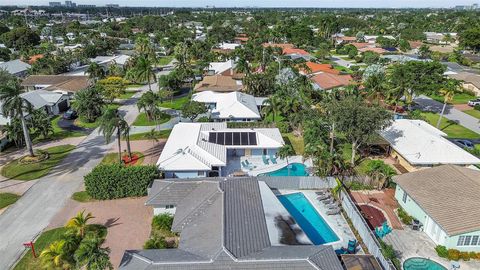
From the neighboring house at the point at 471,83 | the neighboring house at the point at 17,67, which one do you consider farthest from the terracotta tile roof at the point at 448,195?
the neighboring house at the point at 17,67

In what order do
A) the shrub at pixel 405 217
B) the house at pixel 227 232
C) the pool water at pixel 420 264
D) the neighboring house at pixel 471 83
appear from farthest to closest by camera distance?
the neighboring house at pixel 471 83 < the shrub at pixel 405 217 < the pool water at pixel 420 264 < the house at pixel 227 232

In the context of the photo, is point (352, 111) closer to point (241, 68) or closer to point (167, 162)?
point (167, 162)

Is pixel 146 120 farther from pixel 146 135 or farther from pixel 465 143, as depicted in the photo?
pixel 465 143

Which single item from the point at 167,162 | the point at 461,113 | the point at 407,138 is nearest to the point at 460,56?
the point at 461,113

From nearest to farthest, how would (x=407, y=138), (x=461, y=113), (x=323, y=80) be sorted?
(x=407, y=138) < (x=461, y=113) < (x=323, y=80)

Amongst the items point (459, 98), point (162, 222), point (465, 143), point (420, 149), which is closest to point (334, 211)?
point (420, 149)

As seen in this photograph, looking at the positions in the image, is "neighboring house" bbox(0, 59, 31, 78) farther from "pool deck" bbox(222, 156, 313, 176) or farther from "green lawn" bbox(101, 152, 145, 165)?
"pool deck" bbox(222, 156, 313, 176)

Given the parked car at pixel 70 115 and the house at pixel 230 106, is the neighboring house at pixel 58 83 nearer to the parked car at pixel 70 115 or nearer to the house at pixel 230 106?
the parked car at pixel 70 115
